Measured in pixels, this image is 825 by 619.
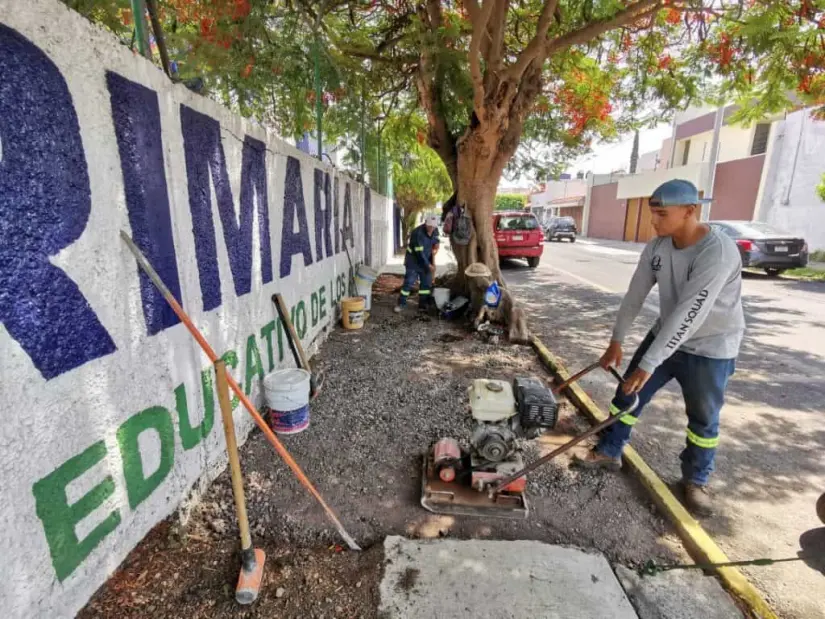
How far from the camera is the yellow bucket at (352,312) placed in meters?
6.27

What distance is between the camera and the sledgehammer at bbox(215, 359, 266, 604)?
73.3 inches

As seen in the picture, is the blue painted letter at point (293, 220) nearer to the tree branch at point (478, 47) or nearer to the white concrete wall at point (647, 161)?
the tree branch at point (478, 47)

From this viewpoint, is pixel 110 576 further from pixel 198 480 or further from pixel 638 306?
pixel 638 306

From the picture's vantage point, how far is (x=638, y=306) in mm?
2992

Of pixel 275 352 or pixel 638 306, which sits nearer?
pixel 638 306

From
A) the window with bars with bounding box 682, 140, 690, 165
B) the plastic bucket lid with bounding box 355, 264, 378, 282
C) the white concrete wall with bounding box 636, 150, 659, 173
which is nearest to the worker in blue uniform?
the plastic bucket lid with bounding box 355, 264, 378, 282

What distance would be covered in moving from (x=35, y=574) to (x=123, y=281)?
1173mm

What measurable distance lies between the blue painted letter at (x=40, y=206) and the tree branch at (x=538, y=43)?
5.40 metres

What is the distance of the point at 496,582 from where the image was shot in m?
2.09

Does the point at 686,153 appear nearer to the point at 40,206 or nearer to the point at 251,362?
the point at 251,362

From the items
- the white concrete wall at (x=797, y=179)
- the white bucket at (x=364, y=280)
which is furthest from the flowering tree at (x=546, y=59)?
the white concrete wall at (x=797, y=179)

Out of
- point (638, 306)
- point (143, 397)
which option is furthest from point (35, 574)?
point (638, 306)

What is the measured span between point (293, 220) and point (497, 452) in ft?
9.89

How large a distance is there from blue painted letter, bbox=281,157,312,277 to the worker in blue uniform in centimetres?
311
